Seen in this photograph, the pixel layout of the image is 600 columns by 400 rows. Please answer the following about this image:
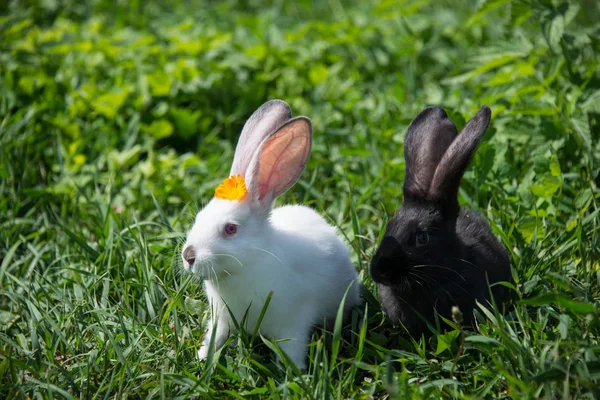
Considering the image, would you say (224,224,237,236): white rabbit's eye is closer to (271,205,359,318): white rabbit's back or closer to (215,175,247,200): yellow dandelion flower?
(215,175,247,200): yellow dandelion flower

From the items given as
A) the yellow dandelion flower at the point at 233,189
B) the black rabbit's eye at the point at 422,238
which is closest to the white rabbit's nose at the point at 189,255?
the yellow dandelion flower at the point at 233,189

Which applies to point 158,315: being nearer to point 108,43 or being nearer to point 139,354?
point 139,354

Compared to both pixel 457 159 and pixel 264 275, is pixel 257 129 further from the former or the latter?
pixel 457 159

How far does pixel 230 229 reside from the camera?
10.5ft

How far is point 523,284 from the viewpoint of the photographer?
347 cm

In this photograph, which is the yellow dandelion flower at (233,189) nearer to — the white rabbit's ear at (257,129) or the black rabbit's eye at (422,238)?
the white rabbit's ear at (257,129)

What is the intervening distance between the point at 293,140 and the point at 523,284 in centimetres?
132

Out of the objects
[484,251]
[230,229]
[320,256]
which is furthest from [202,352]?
[484,251]

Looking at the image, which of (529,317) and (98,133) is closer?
(529,317)

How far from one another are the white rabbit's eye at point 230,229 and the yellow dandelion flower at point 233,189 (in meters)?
0.12

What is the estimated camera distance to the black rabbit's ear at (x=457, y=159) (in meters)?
3.17

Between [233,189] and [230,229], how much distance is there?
0.59 feet

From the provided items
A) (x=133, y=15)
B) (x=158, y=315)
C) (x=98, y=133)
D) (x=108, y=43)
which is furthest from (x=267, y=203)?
(x=133, y=15)

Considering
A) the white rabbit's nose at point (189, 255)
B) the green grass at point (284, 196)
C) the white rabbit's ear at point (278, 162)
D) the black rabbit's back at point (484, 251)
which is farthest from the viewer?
the black rabbit's back at point (484, 251)
